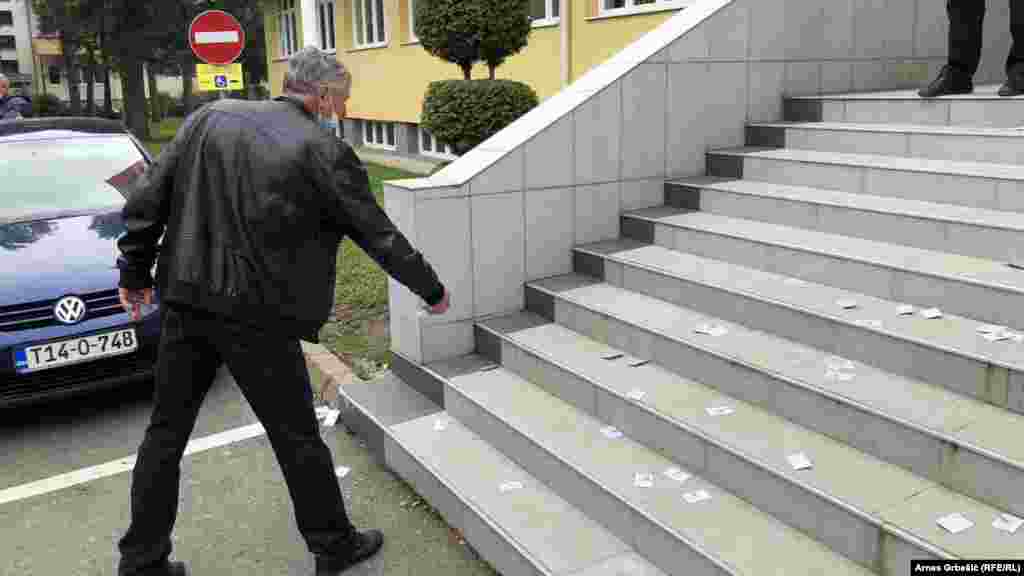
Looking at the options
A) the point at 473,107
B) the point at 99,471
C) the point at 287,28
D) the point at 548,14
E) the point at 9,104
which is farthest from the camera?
the point at 287,28

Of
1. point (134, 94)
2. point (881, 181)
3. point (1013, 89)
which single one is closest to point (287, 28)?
point (134, 94)

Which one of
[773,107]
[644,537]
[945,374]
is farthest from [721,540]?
[773,107]

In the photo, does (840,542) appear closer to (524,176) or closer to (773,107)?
(524,176)

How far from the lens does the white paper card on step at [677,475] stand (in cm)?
360

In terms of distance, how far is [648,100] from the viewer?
19.0ft

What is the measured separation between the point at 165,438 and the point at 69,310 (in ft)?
7.01

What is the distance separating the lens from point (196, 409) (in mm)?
3451

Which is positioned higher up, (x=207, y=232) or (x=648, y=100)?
(x=648, y=100)

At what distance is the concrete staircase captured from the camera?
3080mm

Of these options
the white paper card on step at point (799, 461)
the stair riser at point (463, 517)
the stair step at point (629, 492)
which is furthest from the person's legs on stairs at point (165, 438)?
the white paper card on step at point (799, 461)

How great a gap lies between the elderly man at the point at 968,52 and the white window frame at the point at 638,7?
16.0 ft

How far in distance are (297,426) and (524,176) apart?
2449mm

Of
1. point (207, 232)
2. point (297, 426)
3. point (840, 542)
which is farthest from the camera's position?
point (297, 426)

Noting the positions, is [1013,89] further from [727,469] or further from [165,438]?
[165,438]
